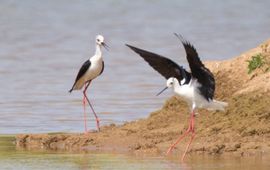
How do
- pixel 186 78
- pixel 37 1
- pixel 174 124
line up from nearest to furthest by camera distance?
pixel 186 78
pixel 174 124
pixel 37 1

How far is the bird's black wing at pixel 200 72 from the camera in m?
12.1

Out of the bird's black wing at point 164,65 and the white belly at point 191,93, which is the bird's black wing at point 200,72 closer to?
the white belly at point 191,93

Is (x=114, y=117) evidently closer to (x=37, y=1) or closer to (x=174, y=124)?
(x=174, y=124)

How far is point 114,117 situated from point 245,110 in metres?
3.92

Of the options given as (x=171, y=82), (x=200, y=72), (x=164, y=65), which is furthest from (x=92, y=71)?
(x=200, y=72)

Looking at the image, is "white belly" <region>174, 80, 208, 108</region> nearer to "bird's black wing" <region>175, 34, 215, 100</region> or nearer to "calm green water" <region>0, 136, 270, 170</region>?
"bird's black wing" <region>175, 34, 215, 100</region>

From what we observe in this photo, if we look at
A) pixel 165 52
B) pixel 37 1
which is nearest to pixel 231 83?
pixel 165 52

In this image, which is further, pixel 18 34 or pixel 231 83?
pixel 18 34

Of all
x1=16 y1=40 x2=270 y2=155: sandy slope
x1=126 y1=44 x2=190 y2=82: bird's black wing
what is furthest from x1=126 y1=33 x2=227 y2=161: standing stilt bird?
x1=16 y1=40 x2=270 y2=155: sandy slope

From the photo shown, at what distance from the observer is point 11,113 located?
17172 mm

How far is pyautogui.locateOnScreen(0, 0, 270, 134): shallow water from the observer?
17438mm

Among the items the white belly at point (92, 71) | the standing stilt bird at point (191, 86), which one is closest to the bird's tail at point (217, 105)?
the standing stilt bird at point (191, 86)

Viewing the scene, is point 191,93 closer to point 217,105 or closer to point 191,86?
point 191,86

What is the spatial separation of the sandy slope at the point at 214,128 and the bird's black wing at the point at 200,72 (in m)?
0.51
